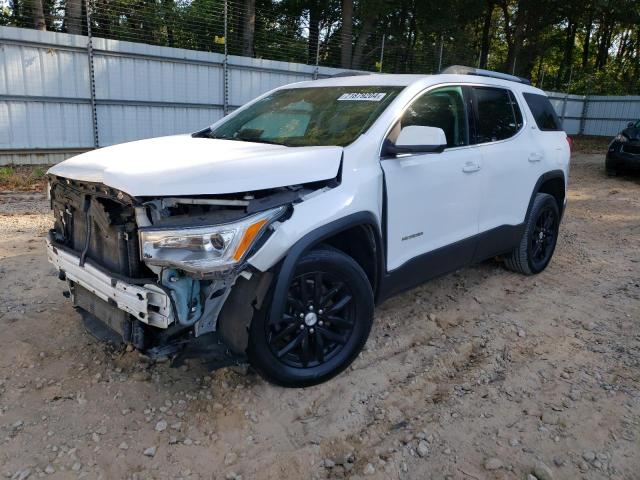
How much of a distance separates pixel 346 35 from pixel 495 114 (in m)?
13.6

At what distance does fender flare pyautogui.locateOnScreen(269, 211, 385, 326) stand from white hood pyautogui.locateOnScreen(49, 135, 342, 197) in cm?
27

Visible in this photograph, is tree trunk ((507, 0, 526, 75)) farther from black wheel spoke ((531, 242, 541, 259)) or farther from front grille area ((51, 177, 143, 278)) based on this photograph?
front grille area ((51, 177, 143, 278))

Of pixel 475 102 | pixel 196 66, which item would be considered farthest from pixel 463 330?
pixel 196 66

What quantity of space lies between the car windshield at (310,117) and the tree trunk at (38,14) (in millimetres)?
9379

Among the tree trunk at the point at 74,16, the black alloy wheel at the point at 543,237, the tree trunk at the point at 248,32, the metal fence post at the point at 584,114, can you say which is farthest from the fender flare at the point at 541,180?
the metal fence post at the point at 584,114

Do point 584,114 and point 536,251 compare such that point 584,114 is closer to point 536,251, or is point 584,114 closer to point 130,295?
point 536,251

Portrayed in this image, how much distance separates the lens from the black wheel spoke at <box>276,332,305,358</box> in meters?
→ 2.87

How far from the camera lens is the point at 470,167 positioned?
3.87 meters

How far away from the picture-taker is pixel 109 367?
10.4ft

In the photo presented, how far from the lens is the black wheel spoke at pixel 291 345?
2869 millimetres

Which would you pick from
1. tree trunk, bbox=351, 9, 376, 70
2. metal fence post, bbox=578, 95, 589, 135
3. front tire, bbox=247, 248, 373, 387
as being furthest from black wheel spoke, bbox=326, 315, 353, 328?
metal fence post, bbox=578, 95, 589, 135

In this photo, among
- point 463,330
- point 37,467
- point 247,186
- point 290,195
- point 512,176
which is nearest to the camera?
point 37,467

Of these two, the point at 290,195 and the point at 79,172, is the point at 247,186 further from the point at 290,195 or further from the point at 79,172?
the point at 79,172

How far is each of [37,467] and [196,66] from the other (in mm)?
10591
